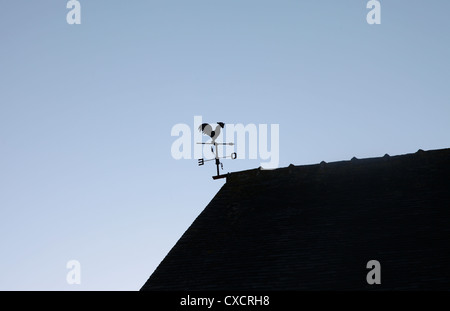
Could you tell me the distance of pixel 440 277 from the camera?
379 inches

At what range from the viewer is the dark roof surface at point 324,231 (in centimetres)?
1034

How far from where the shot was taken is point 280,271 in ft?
35.7

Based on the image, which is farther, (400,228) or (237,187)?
(237,187)

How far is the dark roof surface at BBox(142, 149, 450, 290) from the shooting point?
1034 centimetres

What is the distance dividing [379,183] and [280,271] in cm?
359

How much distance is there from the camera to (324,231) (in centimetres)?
1162
